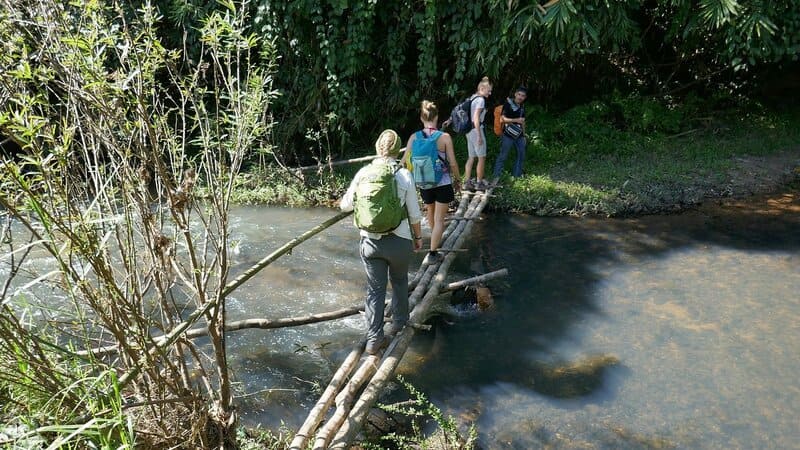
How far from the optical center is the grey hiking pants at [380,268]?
4.55 metres

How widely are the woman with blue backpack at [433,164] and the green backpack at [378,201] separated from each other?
1.92 m

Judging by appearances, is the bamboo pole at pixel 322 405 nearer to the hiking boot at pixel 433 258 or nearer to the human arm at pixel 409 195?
the human arm at pixel 409 195

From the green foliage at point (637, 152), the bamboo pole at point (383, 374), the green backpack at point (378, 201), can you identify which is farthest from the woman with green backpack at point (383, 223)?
the green foliage at point (637, 152)

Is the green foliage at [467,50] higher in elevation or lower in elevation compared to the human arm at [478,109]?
higher

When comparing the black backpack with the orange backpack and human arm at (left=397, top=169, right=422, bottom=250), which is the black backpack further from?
human arm at (left=397, top=169, right=422, bottom=250)

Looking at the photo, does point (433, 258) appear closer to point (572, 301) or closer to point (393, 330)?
point (572, 301)

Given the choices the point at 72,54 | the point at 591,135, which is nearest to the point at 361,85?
the point at 591,135

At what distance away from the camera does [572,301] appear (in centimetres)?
658

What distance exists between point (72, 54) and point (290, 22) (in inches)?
312

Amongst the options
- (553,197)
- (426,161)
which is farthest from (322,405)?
(553,197)

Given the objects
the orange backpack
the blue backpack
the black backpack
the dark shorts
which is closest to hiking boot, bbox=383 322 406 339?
the blue backpack

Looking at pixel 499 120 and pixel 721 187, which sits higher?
pixel 499 120

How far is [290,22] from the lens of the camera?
1042cm

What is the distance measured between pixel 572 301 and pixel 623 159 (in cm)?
482
